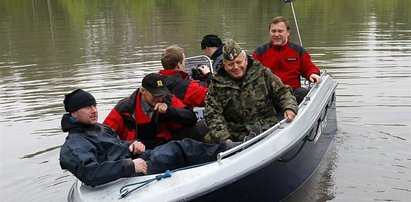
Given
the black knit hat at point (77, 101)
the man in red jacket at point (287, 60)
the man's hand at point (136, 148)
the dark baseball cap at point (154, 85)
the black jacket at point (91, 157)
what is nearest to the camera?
the black jacket at point (91, 157)

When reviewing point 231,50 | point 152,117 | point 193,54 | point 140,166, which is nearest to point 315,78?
point 231,50

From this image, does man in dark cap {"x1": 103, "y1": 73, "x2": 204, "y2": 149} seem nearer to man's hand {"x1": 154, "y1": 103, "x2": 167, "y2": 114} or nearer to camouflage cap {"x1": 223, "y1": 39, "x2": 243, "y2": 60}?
man's hand {"x1": 154, "y1": 103, "x2": 167, "y2": 114}

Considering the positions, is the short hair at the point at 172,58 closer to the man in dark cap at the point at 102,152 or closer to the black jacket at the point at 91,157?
the man in dark cap at the point at 102,152

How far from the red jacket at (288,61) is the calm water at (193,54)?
0.95 meters

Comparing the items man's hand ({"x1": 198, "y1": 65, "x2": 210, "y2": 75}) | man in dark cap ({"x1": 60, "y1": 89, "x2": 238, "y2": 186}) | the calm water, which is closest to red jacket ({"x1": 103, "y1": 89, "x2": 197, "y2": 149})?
man in dark cap ({"x1": 60, "y1": 89, "x2": 238, "y2": 186})

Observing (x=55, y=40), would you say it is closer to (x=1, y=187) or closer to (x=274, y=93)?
(x=1, y=187)

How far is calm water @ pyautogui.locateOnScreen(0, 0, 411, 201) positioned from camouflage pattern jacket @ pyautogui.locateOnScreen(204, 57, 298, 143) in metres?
0.83

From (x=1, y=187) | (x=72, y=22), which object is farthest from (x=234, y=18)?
(x=1, y=187)

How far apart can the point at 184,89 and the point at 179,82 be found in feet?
0.26

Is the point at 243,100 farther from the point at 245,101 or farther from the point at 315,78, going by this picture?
the point at 315,78

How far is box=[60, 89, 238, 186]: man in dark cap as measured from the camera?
3.83 meters

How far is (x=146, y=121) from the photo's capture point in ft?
15.9

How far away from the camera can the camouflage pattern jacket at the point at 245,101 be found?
484 cm

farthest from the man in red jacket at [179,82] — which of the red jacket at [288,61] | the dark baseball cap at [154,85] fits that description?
the red jacket at [288,61]
